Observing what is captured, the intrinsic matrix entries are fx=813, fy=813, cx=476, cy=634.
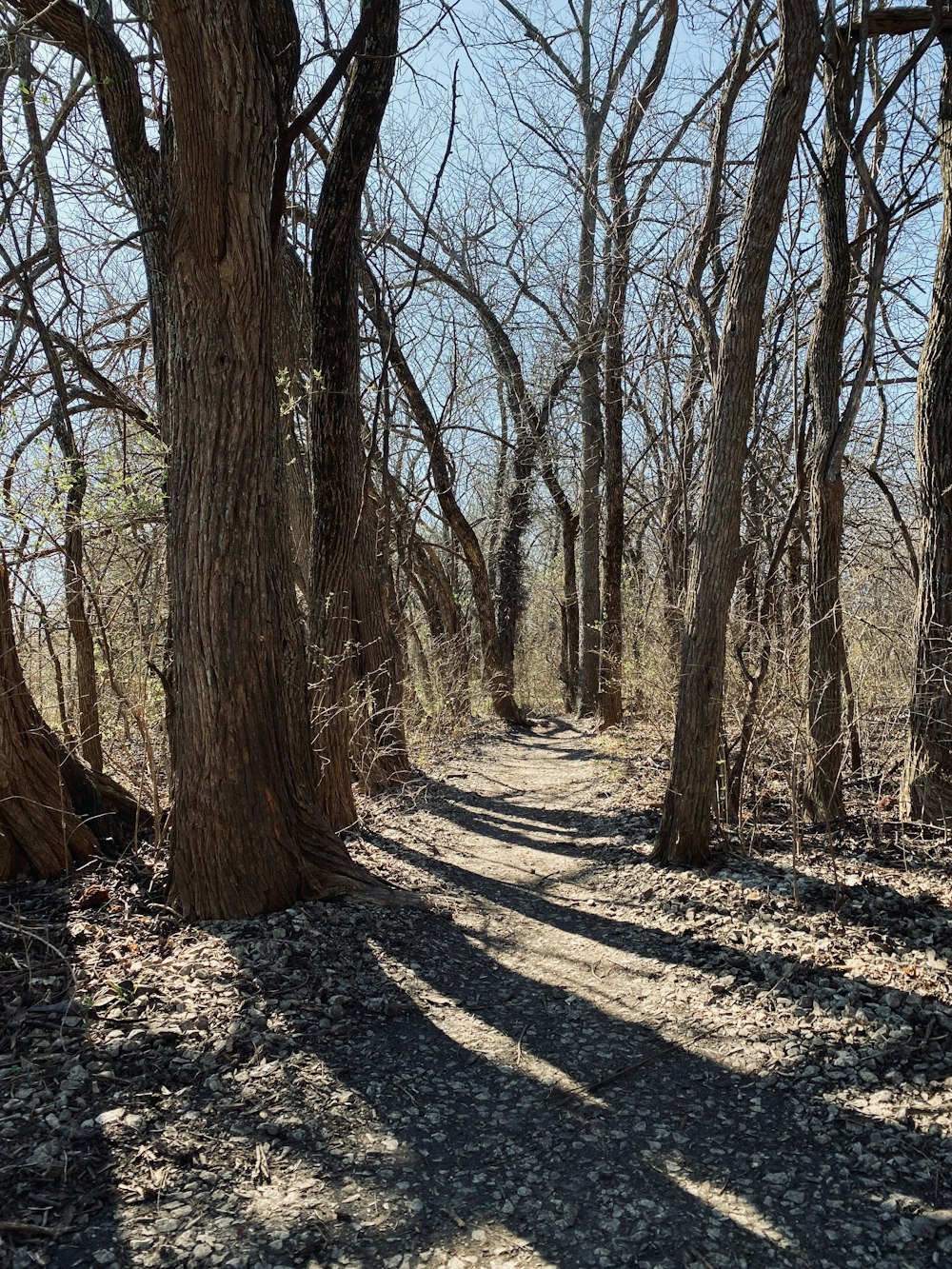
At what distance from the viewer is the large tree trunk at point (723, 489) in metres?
5.12

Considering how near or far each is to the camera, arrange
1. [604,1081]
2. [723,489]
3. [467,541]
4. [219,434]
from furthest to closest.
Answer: [467,541]
[723,489]
[219,434]
[604,1081]

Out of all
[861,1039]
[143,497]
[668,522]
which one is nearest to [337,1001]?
[861,1039]

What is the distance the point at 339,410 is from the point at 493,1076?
4974 mm

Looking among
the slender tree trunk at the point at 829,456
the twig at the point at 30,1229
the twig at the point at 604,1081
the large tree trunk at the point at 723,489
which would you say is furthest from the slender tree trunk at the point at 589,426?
the twig at the point at 30,1229

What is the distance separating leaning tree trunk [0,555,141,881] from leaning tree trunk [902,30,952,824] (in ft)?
16.2

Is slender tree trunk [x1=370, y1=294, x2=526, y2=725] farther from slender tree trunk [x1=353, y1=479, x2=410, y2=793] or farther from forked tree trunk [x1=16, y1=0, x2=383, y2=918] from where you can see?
forked tree trunk [x1=16, y1=0, x2=383, y2=918]

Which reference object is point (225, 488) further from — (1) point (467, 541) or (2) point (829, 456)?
(1) point (467, 541)

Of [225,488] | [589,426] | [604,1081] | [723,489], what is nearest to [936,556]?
[723,489]

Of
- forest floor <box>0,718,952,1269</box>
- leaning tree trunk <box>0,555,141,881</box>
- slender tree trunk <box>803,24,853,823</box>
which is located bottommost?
forest floor <box>0,718,952,1269</box>

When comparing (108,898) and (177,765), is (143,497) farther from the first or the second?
(108,898)

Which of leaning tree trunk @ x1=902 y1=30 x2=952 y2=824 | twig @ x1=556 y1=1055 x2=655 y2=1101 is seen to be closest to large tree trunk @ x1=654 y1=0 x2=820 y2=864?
leaning tree trunk @ x1=902 y1=30 x2=952 y2=824

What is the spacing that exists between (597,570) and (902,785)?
32.1ft

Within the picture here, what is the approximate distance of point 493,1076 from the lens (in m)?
3.39

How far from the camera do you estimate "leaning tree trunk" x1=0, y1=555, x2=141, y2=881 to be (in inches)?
Answer: 165
